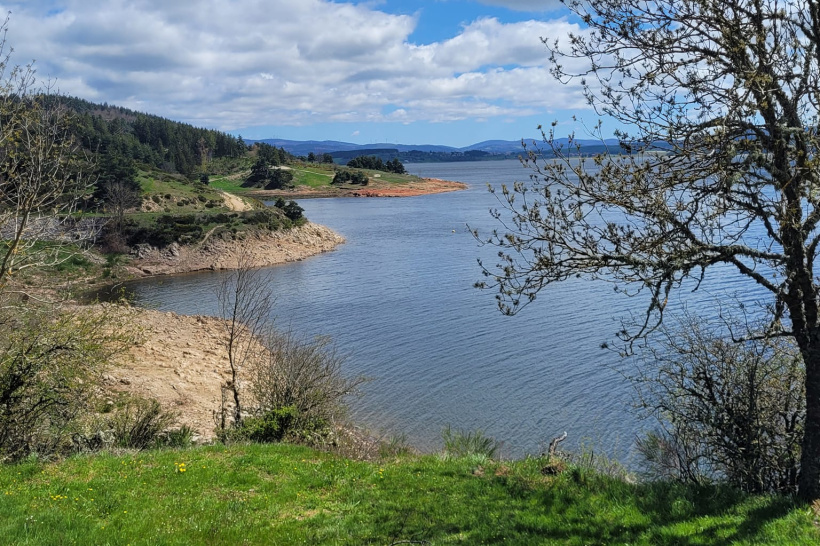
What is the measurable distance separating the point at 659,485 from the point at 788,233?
384 cm

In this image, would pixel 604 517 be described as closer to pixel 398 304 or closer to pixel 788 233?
pixel 788 233

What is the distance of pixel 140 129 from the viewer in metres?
142

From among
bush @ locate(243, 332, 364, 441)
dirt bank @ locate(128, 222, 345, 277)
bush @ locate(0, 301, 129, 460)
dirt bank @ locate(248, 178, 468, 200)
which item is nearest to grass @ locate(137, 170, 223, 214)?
dirt bank @ locate(128, 222, 345, 277)

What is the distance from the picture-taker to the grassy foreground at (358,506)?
697cm

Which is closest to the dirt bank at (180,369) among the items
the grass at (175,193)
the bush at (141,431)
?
the bush at (141,431)

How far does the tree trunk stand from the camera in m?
7.16

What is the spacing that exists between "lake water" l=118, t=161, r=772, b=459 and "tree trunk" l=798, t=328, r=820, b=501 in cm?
873

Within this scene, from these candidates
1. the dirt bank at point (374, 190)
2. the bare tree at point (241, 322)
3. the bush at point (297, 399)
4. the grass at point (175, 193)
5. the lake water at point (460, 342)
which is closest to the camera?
the bush at point (297, 399)

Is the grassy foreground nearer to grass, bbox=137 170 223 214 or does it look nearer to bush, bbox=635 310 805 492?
bush, bbox=635 310 805 492

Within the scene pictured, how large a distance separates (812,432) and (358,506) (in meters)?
5.96

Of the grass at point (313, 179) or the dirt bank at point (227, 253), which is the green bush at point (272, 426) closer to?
the dirt bank at point (227, 253)

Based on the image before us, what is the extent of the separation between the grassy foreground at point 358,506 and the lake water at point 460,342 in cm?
728

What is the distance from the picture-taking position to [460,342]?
26078mm

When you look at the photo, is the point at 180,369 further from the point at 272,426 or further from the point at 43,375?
the point at 43,375
